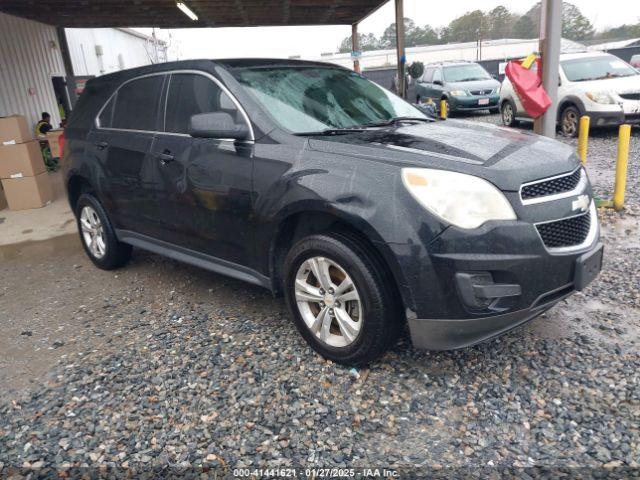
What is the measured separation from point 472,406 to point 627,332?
1.30 m

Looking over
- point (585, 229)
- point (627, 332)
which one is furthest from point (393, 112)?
point (627, 332)

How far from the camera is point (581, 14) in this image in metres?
57.5

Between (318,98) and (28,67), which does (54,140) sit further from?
(318,98)

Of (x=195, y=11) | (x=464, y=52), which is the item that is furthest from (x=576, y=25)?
(x=195, y=11)

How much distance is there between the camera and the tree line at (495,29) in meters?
52.3

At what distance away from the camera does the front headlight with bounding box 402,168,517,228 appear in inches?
97.0

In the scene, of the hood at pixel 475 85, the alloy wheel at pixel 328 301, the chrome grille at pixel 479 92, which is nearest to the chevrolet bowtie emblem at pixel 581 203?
the alloy wheel at pixel 328 301

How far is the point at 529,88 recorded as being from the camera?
5.30m

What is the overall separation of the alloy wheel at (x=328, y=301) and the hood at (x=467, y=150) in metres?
0.65

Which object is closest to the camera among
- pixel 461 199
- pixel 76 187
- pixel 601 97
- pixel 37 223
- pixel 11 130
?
pixel 461 199

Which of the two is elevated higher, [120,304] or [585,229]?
[585,229]

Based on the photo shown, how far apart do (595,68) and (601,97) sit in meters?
1.33

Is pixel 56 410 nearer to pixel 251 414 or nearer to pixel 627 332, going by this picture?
pixel 251 414

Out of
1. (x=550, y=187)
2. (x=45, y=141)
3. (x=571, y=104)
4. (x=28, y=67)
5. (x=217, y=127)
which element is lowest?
(x=571, y=104)
